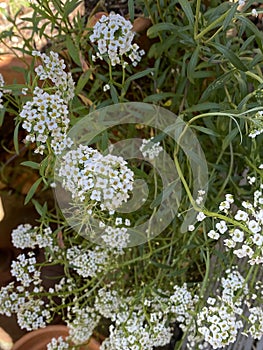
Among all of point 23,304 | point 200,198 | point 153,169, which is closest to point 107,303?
point 23,304

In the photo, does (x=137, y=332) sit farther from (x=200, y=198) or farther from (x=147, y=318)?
(x=200, y=198)

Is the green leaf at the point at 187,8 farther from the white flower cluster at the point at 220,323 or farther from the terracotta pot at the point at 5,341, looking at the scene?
the terracotta pot at the point at 5,341

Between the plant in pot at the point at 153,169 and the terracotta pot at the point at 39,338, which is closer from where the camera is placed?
the plant in pot at the point at 153,169

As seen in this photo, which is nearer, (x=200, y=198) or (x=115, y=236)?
(x=200, y=198)

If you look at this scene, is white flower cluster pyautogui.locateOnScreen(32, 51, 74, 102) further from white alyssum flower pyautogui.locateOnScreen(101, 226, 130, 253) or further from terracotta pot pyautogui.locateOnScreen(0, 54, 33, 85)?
terracotta pot pyautogui.locateOnScreen(0, 54, 33, 85)

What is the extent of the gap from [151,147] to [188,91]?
0.76ft

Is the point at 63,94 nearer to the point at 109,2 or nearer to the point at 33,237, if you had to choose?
the point at 33,237

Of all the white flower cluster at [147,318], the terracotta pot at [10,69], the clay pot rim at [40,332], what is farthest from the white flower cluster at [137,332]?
the terracotta pot at [10,69]

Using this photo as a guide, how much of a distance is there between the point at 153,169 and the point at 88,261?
0.25 metres

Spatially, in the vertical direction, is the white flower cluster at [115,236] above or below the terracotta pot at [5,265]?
above

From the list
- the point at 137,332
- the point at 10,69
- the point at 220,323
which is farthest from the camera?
the point at 10,69

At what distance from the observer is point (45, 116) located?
2.81 feet

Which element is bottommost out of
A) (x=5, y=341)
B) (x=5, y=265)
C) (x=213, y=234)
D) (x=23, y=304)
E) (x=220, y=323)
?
(x=5, y=341)

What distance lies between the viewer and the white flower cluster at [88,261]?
3.92 feet
